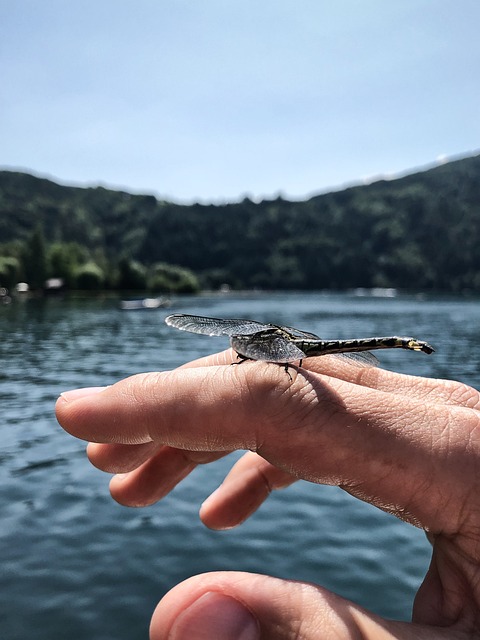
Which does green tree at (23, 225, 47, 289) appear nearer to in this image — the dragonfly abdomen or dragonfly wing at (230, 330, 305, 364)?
dragonfly wing at (230, 330, 305, 364)

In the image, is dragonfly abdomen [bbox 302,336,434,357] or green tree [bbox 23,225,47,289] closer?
dragonfly abdomen [bbox 302,336,434,357]

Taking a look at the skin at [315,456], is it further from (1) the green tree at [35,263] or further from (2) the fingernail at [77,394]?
(1) the green tree at [35,263]

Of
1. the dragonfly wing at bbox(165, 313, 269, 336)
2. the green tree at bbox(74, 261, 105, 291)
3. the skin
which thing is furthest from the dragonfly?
the green tree at bbox(74, 261, 105, 291)

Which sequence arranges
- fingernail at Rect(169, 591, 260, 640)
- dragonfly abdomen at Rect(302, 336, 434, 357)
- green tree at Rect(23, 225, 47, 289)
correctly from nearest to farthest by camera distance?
fingernail at Rect(169, 591, 260, 640) < dragonfly abdomen at Rect(302, 336, 434, 357) < green tree at Rect(23, 225, 47, 289)

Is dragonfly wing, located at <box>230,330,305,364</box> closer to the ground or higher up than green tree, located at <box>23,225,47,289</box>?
higher up

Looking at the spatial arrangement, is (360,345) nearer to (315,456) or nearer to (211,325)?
(315,456)
